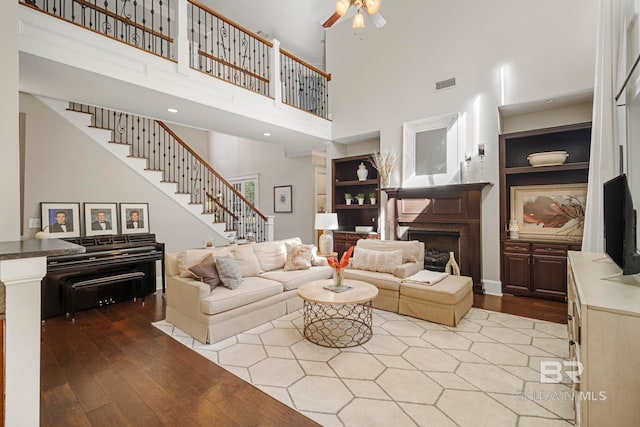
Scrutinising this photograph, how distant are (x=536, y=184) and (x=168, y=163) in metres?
7.03

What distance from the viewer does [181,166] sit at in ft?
22.8

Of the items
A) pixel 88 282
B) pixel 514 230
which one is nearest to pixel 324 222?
pixel 514 230

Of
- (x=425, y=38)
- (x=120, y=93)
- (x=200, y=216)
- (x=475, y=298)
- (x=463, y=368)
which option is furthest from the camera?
→ (x=200, y=216)

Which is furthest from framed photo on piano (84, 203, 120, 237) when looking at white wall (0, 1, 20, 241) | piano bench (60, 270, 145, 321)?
white wall (0, 1, 20, 241)

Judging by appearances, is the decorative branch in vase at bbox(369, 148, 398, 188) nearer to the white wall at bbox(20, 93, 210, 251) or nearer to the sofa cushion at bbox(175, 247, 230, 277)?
the sofa cushion at bbox(175, 247, 230, 277)

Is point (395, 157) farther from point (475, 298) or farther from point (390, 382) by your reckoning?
point (390, 382)

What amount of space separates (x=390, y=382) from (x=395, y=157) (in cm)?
409

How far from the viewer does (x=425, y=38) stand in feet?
17.2

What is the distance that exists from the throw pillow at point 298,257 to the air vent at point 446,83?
351cm

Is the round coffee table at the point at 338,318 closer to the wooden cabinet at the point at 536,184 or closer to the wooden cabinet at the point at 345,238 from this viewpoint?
the wooden cabinet at the point at 345,238

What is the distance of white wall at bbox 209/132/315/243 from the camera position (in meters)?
7.79

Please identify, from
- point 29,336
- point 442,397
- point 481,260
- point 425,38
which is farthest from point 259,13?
point 442,397

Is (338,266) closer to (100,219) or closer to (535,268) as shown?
(535,268)

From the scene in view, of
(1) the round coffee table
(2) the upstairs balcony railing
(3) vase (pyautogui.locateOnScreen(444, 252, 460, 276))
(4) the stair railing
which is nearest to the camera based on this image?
(1) the round coffee table
